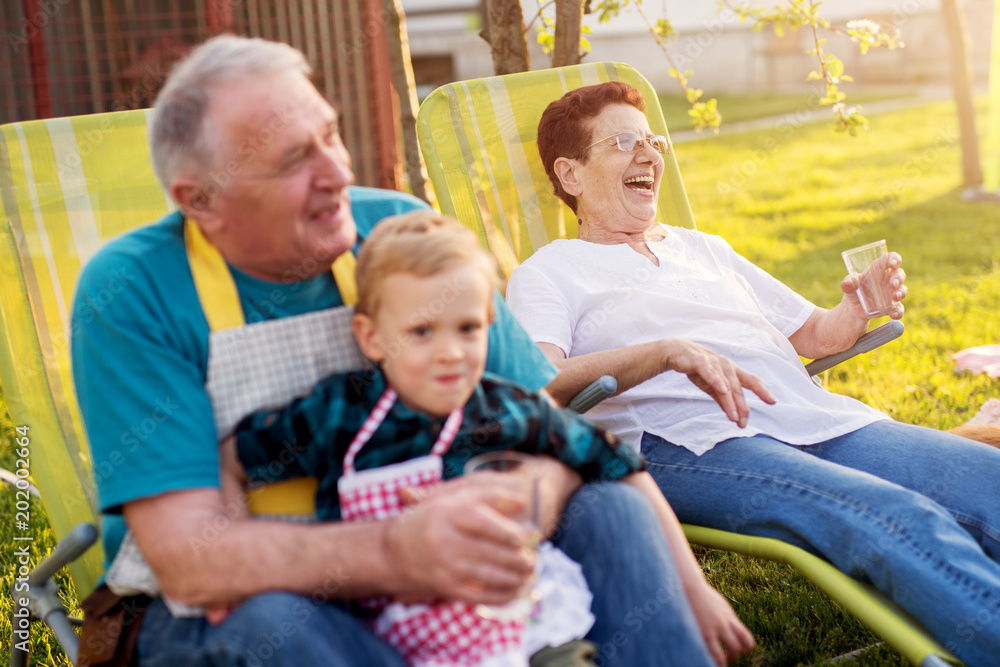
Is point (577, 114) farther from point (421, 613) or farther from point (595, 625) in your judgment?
point (421, 613)

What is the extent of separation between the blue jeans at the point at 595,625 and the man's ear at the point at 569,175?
141cm

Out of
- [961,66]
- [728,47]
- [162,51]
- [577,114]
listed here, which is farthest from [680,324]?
[728,47]

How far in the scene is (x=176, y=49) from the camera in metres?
8.70

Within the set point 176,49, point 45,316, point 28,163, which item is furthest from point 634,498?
point 176,49

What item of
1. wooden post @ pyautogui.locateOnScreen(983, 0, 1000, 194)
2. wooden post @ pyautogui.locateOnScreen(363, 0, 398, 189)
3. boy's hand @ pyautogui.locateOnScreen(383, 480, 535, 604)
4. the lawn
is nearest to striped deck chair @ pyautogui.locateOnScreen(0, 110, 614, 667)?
boy's hand @ pyautogui.locateOnScreen(383, 480, 535, 604)

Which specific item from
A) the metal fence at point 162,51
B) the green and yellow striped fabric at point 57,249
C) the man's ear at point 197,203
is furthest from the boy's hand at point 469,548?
the metal fence at point 162,51

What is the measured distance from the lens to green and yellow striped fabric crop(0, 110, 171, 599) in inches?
88.7

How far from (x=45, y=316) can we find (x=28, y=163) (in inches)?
18.1

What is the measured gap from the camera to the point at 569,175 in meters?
3.04

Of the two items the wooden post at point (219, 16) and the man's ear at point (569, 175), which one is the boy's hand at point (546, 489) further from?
the wooden post at point (219, 16)

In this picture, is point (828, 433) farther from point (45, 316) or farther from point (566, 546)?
point (45, 316)

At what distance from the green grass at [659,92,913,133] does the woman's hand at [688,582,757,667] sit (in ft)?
40.1

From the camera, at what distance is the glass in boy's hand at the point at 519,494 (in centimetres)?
150

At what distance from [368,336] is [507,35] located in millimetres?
2537
